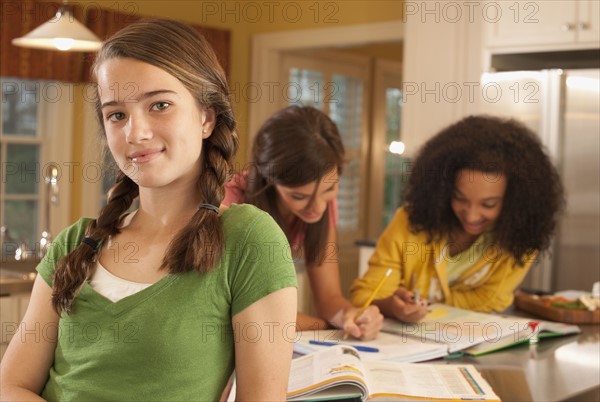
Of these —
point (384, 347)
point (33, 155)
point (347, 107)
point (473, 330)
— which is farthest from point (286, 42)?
point (384, 347)

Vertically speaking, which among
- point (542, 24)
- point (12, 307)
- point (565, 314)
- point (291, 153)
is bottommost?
point (12, 307)

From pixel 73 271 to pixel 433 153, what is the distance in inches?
64.4

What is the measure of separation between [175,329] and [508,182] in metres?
1.66

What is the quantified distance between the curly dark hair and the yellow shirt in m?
0.04

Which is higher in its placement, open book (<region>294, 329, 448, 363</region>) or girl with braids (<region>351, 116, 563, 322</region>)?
girl with braids (<region>351, 116, 563, 322</region>)

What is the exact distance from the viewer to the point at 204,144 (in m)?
1.42

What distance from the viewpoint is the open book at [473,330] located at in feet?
7.06

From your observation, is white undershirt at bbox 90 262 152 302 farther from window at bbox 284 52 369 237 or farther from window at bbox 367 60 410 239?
window at bbox 367 60 410 239

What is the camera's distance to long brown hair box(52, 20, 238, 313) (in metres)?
1.31

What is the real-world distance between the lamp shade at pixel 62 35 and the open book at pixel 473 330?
170 cm

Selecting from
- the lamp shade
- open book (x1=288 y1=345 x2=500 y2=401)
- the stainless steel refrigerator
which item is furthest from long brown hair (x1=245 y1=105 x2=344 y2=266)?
the stainless steel refrigerator

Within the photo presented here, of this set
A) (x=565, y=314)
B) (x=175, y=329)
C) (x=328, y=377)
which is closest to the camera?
(x=175, y=329)

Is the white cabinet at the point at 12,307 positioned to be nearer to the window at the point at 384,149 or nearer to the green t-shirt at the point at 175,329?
the green t-shirt at the point at 175,329

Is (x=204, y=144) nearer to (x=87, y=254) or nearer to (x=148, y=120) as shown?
(x=148, y=120)
